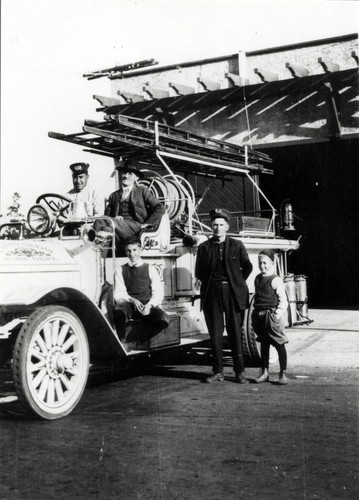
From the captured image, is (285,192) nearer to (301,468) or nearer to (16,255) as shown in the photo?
(16,255)

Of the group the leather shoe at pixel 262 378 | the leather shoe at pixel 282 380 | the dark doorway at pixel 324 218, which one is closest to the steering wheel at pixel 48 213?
the leather shoe at pixel 262 378

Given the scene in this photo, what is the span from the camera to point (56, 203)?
25.1 ft

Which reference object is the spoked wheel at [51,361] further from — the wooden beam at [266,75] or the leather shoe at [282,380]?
the wooden beam at [266,75]

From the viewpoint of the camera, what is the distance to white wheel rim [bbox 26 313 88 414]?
204 inches

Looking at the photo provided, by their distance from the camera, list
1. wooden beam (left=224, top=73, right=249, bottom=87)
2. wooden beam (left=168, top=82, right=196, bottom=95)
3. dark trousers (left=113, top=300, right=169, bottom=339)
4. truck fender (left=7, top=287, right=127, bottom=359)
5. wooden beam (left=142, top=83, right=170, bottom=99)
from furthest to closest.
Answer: wooden beam (left=142, top=83, right=170, bottom=99) < wooden beam (left=168, top=82, right=196, bottom=95) < wooden beam (left=224, top=73, right=249, bottom=87) < dark trousers (left=113, top=300, right=169, bottom=339) < truck fender (left=7, top=287, right=127, bottom=359)

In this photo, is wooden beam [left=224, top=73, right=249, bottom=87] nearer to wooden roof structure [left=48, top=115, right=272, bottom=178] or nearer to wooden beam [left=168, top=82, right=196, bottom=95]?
wooden beam [left=168, top=82, right=196, bottom=95]

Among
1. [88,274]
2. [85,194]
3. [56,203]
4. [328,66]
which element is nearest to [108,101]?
[328,66]

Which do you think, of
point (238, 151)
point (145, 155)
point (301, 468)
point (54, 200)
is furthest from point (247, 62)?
point (301, 468)

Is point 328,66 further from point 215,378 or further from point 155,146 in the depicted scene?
point 215,378

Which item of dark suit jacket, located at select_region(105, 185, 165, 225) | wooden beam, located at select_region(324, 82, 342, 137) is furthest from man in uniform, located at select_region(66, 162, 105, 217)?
wooden beam, located at select_region(324, 82, 342, 137)

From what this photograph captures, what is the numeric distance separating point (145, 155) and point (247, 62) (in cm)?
869

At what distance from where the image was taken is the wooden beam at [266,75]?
14.7 meters

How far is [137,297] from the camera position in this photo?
675 centimetres

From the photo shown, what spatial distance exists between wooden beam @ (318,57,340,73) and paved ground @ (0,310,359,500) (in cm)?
876
